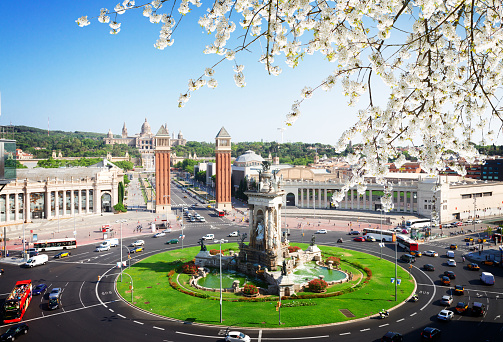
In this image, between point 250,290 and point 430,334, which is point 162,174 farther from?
point 430,334

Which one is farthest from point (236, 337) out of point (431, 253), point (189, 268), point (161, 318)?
point (431, 253)

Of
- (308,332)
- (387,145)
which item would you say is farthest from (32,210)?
(387,145)

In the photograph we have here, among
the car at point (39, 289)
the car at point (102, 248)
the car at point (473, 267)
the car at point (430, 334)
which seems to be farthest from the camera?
the car at point (102, 248)

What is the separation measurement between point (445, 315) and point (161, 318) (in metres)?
22.0

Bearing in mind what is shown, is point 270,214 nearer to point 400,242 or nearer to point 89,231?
point 400,242

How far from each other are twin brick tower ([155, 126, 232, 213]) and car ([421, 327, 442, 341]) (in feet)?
227

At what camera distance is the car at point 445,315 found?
2759cm

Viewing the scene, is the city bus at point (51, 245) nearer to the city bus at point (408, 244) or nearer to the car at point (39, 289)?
the car at point (39, 289)

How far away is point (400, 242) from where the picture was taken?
176 ft

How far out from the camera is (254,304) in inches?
1243

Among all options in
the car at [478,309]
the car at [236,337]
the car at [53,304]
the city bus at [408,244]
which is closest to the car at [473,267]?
the city bus at [408,244]

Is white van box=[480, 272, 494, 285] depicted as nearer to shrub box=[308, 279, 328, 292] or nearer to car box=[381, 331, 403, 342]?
shrub box=[308, 279, 328, 292]

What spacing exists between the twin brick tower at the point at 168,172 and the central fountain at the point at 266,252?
153 ft

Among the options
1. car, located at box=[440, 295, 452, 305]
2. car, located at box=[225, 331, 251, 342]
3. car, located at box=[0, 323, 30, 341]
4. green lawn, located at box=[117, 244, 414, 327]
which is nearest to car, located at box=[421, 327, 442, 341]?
green lawn, located at box=[117, 244, 414, 327]
